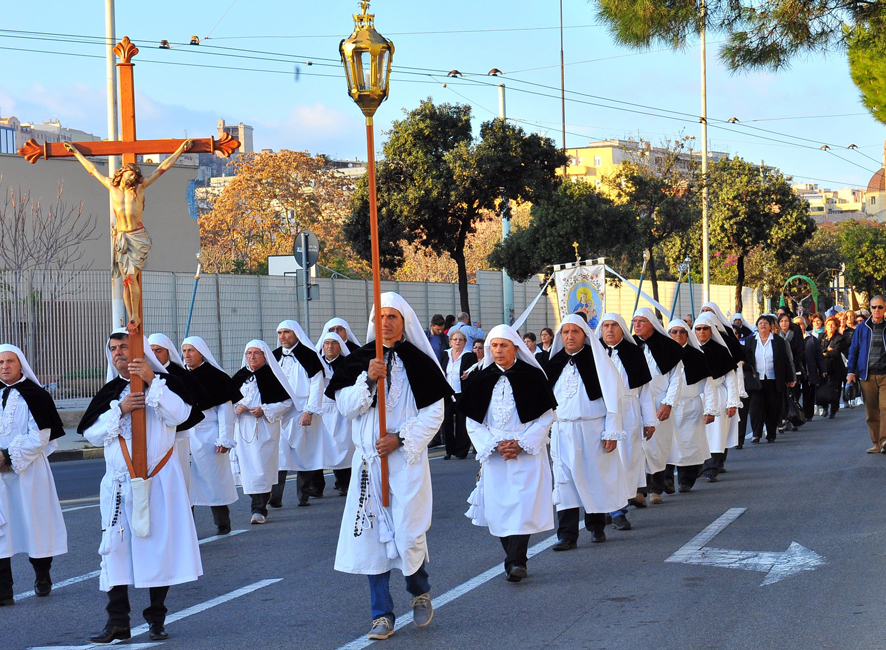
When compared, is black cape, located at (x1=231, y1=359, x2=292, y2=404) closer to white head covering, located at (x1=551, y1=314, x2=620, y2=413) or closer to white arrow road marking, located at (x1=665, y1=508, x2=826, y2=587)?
white head covering, located at (x1=551, y1=314, x2=620, y2=413)

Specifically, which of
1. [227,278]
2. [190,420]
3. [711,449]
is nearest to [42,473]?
[190,420]

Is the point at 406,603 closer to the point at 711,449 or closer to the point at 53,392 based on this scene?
the point at 711,449

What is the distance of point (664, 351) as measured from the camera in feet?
38.9

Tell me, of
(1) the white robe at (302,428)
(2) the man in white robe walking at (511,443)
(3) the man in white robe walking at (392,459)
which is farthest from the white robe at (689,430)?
(3) the man in white robe walking at (392,459)

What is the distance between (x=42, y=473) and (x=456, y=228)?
53.6ft

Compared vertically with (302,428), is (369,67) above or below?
above

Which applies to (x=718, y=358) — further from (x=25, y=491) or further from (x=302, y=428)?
(x=25, y=491)

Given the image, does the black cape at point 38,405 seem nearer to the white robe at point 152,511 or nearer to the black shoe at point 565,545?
the white robe at point 152,511

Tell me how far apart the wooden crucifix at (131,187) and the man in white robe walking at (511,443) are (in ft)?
8.01

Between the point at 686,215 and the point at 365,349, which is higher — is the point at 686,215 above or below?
above

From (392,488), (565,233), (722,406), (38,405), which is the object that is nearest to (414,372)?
(392,488)

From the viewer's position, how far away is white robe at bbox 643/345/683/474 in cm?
1162

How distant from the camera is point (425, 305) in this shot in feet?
97.5

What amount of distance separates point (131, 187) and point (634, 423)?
513cm
